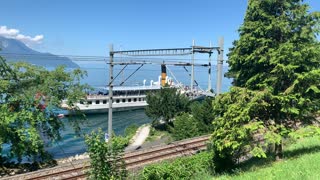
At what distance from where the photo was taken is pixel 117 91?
82.9 meters

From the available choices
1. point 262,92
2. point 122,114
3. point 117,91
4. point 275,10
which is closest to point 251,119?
point 262,92

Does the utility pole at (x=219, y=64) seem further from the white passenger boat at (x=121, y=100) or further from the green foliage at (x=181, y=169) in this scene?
the white passenger boat at (x=121, y=100)

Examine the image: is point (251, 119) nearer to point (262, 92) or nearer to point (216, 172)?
point (262, 92)

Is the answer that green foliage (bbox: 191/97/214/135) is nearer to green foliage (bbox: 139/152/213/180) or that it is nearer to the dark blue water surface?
the dark blue water surface

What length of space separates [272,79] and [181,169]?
17.2ft

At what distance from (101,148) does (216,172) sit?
24.8 ft

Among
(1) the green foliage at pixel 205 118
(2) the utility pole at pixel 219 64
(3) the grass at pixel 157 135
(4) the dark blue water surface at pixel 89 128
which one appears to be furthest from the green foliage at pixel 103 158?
(3) the grass at pixel 157 135

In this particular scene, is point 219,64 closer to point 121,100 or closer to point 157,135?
point 157,135

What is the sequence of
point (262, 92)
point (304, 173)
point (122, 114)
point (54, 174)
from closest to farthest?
point (304, 173), point (262, 92), point (54, 174), point (122, 114)

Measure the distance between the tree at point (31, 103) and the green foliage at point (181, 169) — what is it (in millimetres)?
6918

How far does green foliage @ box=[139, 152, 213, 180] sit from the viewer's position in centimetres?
1415

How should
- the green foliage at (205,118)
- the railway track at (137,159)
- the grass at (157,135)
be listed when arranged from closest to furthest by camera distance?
the railway track at (137,159)
the green foliage at (205,118)
the grass at (157,135)

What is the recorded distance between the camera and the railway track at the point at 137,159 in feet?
57.0

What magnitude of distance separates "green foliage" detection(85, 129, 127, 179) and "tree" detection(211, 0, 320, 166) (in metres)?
4.83
